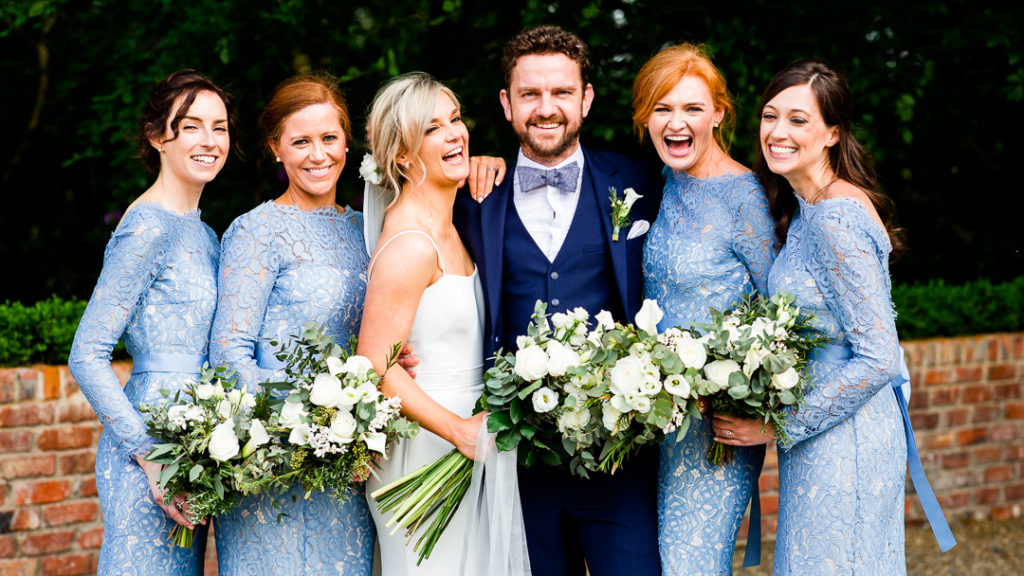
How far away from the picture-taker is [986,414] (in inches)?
246

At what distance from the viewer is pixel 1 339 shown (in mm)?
4816

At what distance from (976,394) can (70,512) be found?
5.37m

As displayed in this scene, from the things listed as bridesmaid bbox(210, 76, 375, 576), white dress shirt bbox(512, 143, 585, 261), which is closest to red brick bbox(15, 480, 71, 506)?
bridesmaid bbox(210, 76, 375, 576)

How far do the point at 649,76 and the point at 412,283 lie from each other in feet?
3.83

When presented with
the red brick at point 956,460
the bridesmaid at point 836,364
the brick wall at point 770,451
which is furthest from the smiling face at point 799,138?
the red brick at point 956,460

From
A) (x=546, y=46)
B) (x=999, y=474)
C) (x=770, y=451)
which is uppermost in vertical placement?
(x=546, y=46)

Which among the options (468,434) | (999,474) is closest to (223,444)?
(468,434)

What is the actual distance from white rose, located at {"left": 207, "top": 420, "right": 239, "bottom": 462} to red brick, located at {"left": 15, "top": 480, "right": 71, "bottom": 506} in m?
2.30

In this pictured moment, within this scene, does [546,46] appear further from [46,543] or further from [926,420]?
[926,420]

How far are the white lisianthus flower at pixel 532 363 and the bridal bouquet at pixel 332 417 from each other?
434 millimetres

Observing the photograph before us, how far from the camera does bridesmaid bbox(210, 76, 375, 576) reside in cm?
334

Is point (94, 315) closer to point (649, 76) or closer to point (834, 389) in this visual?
point (649, 76)

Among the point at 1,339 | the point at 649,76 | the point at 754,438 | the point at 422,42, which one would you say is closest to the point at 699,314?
the point at 754,438

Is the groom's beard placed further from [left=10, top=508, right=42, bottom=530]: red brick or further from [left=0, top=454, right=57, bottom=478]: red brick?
[left=10, top=508, right=42, bottom=530]: red brick
